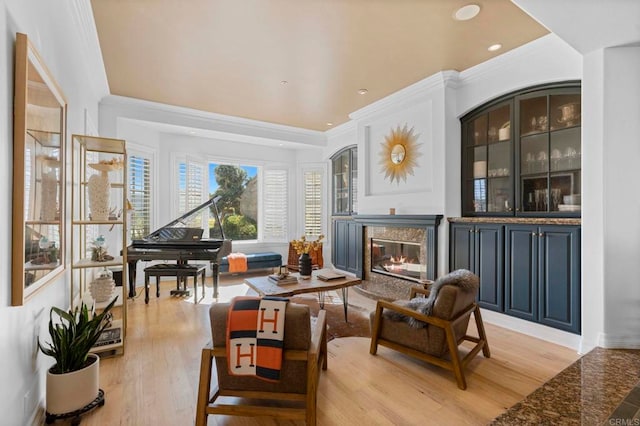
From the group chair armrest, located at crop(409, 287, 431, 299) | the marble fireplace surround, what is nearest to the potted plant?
chair armrest, located at crop(409, 287, 431, 299)

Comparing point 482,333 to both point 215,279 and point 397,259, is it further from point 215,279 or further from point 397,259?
point 215,279

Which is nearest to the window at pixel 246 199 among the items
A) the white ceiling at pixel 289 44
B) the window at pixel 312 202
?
the window at pixel 312 202

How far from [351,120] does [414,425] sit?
199 inches

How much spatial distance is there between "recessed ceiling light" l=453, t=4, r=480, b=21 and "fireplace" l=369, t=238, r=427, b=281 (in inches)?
109

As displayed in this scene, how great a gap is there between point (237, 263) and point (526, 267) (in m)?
4.65

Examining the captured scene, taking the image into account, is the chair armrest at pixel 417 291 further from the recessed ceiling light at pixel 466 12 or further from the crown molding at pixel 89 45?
the crown molding at pixel 89 45

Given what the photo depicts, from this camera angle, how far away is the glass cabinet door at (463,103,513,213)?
3.73m

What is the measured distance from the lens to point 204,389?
1844 millimetres

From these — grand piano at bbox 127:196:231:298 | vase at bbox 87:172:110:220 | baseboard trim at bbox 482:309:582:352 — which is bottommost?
baseboard trim at bbox 482:309:582:352

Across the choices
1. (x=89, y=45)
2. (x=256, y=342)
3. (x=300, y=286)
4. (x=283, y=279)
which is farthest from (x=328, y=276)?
(x=89, y=45)

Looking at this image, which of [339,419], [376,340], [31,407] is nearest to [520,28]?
[376,340]

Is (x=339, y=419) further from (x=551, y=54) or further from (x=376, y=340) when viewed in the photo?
(x=551, y=54)

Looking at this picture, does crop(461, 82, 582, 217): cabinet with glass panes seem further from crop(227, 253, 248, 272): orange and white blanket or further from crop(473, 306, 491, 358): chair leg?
crop(227, 253, 248, 272): orange and white blanket

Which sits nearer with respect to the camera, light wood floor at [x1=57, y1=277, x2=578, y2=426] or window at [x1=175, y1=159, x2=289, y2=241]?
light wood floor at [x1=57, y1=277, x2=578, y2=426]
